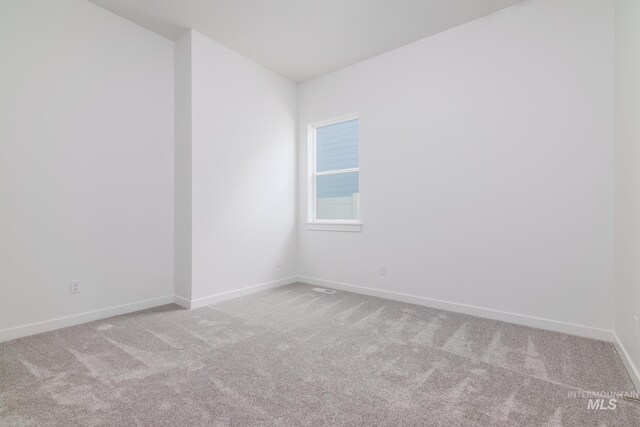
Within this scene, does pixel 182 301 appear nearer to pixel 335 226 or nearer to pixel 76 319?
pixel 76 319

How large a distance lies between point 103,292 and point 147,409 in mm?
1771

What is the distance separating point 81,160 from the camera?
2.60 metres

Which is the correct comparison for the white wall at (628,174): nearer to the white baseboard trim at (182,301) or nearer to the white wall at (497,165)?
the white wall at (497,165)

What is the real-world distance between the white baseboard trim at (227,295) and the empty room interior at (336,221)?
3 centimetres

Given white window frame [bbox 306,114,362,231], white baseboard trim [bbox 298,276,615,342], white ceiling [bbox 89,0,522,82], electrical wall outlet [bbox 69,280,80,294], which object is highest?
white ceiling [bbox 89,0,522,82]

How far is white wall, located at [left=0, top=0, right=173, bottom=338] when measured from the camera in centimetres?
227

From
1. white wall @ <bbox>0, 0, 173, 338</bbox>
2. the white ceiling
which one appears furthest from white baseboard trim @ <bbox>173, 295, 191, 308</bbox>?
the white ceiling

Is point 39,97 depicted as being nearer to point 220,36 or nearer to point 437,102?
point 220,36

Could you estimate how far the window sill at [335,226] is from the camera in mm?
3654

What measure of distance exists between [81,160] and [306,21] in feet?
8.03

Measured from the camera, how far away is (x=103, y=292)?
2742 millimetres

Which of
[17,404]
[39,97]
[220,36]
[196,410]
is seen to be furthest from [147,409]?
[220,36]

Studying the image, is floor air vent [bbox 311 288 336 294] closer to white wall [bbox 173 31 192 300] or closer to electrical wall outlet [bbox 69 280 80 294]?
white wall [bbox 173 31 192 300]

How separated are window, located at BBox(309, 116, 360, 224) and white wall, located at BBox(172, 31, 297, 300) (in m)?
0.33
